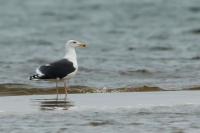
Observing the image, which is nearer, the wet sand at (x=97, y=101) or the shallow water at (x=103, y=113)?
the shallow water at (x=103, y=113)

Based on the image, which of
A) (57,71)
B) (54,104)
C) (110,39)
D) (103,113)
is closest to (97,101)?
(54,104)

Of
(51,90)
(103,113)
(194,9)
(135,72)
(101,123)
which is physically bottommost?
(101,123)

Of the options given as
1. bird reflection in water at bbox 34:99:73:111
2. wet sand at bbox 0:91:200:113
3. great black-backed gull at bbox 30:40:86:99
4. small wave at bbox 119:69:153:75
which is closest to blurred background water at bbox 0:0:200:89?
small wave at bbox 119:69:153:75

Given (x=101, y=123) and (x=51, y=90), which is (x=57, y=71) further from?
(x=101, y=123)

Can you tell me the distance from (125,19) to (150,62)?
18.1 m

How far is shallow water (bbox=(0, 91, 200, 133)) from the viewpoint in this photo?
11078 mm

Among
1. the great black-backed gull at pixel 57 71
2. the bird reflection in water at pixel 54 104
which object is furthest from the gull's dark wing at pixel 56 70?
the bird reflection in water at pixel 54 104

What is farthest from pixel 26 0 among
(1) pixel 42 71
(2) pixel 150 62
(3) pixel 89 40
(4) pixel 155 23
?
(1) pixel 42 71

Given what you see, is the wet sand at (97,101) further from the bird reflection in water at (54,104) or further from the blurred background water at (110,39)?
the blurred background water at (110,39)

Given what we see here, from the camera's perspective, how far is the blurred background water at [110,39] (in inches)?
741

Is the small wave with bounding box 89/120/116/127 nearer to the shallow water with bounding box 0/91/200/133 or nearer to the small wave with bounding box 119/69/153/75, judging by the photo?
the shallow water with bounding box 0/91/200/133

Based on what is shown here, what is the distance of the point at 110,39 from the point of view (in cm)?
2980

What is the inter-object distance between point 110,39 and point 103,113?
1758 cm

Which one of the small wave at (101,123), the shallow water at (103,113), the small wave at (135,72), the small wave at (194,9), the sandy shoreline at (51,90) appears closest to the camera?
the shallow water at (103,113)
